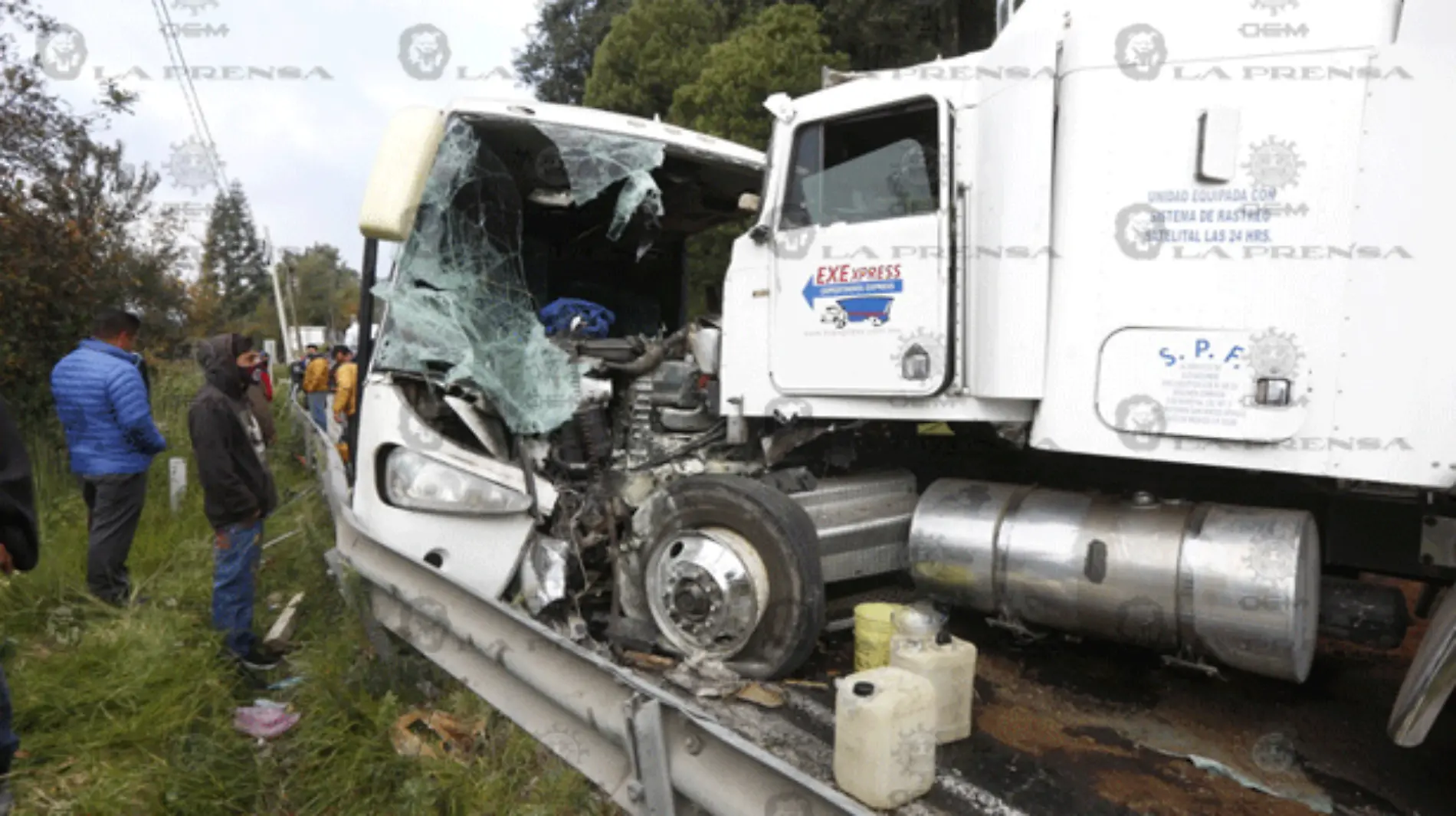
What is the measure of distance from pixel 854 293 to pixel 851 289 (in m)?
0.02

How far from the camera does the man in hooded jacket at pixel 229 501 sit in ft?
13.5

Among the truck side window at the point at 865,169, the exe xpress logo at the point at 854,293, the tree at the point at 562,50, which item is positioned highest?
the tree at the point at 562,50

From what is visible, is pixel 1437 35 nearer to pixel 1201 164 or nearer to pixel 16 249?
pixel 1201 164

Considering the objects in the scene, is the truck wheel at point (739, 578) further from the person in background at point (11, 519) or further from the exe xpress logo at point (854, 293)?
the person in background at point (11, 519)

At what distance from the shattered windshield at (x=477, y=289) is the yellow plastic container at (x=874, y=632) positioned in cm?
179

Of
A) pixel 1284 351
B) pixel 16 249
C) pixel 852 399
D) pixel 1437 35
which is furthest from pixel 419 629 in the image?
A: pixel 16 249

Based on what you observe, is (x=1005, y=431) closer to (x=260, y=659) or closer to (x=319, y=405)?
(x=260, y=659)

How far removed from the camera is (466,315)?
4465 mm

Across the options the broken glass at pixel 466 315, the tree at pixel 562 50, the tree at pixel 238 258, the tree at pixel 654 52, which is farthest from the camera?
the tree at pixel 238 258

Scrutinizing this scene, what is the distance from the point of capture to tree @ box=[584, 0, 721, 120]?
15352 millimetres

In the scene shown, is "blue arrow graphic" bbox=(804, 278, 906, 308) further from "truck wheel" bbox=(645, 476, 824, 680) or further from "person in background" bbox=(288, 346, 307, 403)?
"person in background" bbox=(288, 346, 307, 403)

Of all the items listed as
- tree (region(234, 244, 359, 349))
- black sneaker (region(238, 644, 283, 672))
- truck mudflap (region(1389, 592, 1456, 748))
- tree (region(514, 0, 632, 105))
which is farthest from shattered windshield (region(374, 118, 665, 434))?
tree (region(234, 244, 359, 349))

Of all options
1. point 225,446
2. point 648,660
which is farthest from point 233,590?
point 648,660

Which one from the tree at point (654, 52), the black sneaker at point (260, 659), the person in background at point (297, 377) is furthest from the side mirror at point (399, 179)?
the tree at point (654, 52)
